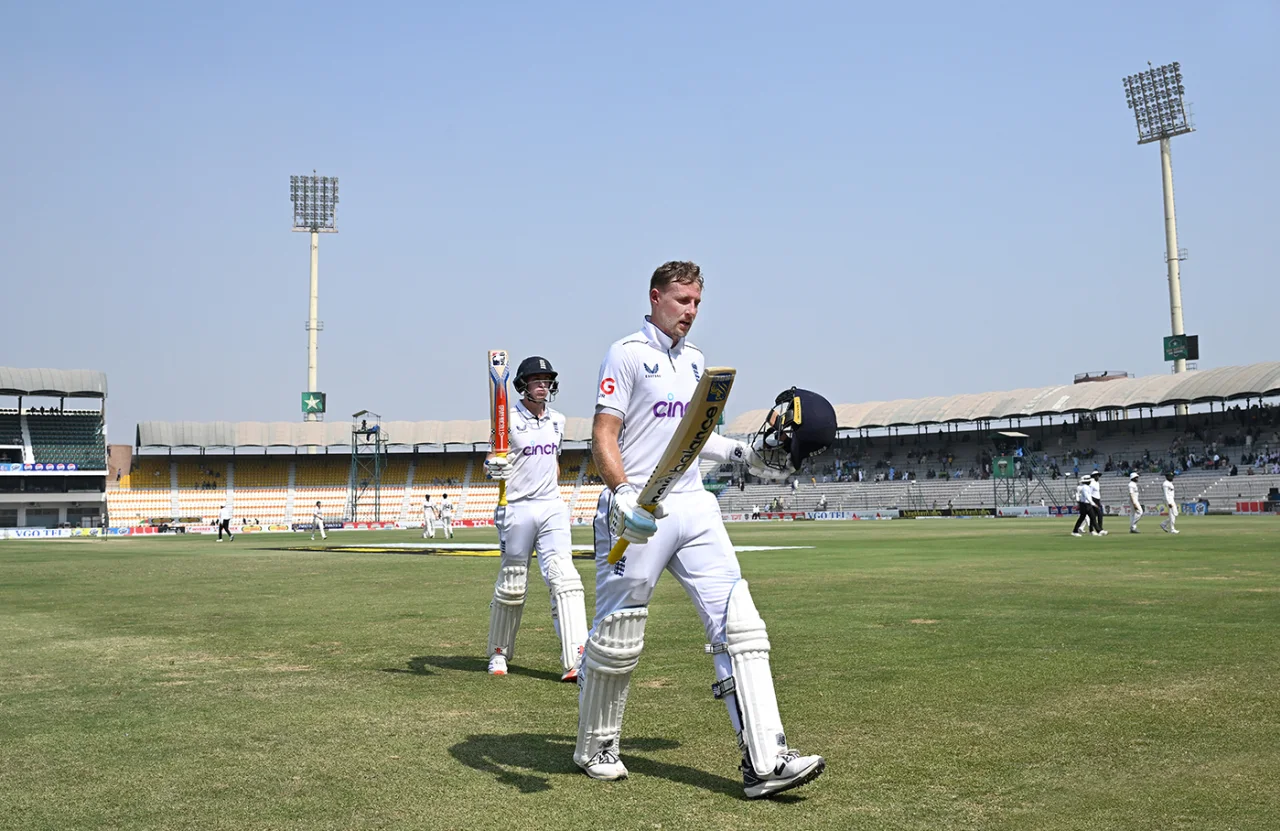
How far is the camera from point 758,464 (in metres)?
5.83

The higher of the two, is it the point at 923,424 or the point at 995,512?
the point at 923,424

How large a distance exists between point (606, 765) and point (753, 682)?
0.90m

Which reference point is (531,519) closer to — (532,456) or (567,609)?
(532,456)

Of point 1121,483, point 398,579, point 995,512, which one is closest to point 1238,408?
point 1121,483

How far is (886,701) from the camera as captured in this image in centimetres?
717

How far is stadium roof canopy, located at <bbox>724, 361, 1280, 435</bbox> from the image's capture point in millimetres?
64938

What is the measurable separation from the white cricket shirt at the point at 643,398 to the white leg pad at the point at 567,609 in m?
3.28

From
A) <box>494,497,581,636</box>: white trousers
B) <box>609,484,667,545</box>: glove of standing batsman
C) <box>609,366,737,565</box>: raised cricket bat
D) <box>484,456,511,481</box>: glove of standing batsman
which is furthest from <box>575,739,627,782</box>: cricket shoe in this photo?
<box>484,456,511,481</box>: glove of standing batsman

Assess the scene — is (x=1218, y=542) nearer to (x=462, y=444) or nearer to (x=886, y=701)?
(x=886, y=701)

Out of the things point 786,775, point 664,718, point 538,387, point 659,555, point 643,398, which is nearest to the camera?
point 786,775

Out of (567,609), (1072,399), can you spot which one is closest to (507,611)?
(567,609)

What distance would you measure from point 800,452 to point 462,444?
3386 inches


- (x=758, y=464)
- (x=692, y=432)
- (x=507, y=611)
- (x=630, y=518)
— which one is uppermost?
(x=692, y=432)

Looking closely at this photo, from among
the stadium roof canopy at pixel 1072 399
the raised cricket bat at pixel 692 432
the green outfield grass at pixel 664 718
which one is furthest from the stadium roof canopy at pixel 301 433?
the raised cricket bat at pixel 692 432
